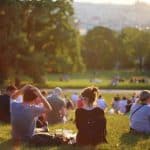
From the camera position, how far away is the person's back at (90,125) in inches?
464

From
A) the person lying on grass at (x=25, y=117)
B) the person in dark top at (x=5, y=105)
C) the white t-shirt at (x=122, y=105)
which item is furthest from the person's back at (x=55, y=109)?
the white t-shirt at (x=122, y=105)

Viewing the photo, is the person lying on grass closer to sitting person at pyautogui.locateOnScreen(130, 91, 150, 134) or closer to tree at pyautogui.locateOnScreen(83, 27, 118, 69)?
sitting person at pyautogui.locateOnScreen(130, 91, 150, 134)

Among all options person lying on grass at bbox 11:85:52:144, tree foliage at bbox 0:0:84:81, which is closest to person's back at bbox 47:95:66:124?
person lying on grass at bbox 11:85:52:144

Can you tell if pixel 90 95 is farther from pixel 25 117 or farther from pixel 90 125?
pixel 25 117

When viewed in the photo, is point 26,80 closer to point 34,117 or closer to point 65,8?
point 65,8

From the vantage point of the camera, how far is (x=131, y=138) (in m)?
13.2

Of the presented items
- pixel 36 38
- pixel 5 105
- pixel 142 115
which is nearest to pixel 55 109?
pixel 5 105

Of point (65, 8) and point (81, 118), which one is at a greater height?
point (65, 8)

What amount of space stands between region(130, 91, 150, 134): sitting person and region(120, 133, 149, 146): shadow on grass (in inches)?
11.1

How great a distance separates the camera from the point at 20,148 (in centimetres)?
1181

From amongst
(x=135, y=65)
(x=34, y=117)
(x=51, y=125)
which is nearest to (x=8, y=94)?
(x=51, y=125)

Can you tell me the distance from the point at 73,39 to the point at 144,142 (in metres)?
42.4

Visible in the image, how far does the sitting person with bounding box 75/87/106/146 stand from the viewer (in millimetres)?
11758

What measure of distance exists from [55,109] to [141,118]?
3.85 m
